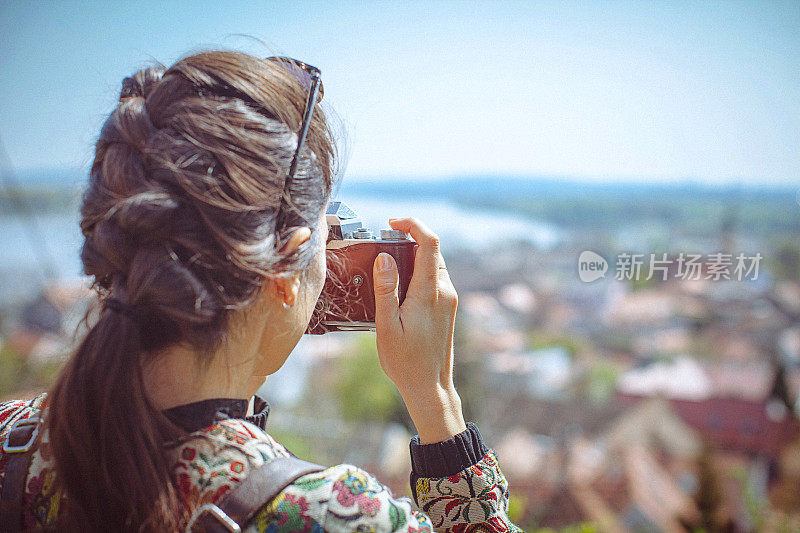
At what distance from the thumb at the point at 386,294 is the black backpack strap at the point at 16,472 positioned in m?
0.37

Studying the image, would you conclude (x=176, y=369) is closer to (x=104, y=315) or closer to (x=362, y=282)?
(x=104, y=315)

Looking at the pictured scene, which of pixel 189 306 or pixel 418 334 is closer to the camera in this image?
pixel 189 306

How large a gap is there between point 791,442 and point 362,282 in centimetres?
706

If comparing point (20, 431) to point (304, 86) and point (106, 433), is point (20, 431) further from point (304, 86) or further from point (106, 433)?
point (304, 86)

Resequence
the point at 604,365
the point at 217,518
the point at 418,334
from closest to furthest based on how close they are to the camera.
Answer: the point at 217,518, the point at 418,334, the point at 604,365

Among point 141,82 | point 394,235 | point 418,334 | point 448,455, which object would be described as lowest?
point 448,455

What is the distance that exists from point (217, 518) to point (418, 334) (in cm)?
32

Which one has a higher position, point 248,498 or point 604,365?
point 248,498

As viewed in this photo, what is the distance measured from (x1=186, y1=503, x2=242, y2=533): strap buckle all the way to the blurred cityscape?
4.91ft

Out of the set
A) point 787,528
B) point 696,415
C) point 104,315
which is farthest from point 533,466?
point 104,315

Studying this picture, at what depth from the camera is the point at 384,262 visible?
717 millimetres

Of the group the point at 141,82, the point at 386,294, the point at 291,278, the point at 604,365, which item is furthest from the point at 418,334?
the point at 604,365

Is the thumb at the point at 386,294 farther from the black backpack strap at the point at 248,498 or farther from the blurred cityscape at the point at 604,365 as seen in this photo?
the blurred cityscape at the point at 604,365

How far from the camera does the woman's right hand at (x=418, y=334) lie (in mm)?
707
